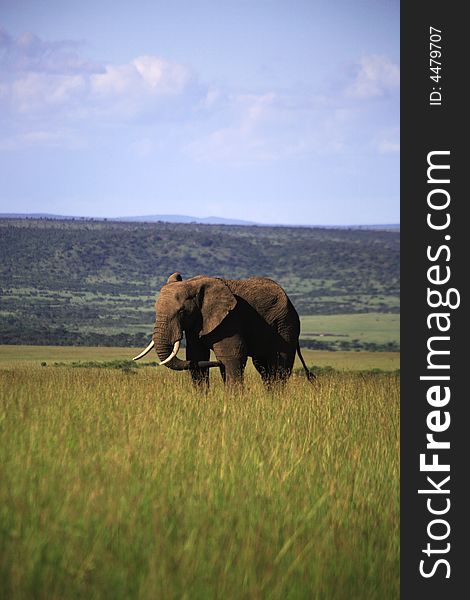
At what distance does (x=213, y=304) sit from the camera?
1459 cm

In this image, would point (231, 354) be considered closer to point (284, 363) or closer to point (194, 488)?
point (284, 363)

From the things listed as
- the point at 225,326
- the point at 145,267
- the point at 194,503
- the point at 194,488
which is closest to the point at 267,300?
the point at 225,326

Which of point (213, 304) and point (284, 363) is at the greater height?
point (213, 304)

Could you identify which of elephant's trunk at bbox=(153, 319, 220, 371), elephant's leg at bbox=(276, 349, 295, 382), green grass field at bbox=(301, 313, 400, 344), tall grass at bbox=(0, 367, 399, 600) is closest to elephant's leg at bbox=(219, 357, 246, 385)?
elephant's trunk at bbox=(153, 319, 220, 371)

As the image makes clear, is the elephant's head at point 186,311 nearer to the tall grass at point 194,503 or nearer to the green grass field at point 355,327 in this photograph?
the tall grass at point 194,503

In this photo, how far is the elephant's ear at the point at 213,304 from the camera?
14.6 meters

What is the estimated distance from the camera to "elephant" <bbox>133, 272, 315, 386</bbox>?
14.4 m

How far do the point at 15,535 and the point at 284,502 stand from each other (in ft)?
6.13

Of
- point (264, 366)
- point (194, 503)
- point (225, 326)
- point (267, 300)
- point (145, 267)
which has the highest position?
point (145, 267)

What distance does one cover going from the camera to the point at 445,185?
745 centimetres

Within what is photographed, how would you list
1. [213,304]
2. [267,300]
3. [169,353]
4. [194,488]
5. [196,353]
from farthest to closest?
[267,300]
[196,353]
[213,304]
[169,353]
[194,488]

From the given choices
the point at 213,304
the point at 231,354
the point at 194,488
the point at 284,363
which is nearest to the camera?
the point at 194,488

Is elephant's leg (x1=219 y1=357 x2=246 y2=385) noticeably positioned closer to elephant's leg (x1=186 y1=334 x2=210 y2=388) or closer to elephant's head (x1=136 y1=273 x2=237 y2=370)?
elephant's leg (x1=186 y1=334 x2=210 y2=388)

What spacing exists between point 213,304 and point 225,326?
0.33 meters
